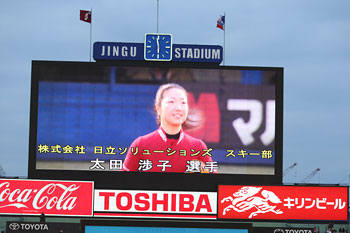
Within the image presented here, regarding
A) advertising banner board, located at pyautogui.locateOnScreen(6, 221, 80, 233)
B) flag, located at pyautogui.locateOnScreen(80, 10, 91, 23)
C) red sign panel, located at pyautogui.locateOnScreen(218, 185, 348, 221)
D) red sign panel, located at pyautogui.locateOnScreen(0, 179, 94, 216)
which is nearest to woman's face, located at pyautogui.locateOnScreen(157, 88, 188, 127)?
red sign panel, located at pyautogui.locateOnScreen(218, 185, 348, 221)

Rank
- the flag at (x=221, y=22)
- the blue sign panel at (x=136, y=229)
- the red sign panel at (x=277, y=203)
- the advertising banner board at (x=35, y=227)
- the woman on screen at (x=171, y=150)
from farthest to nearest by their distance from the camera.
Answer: the flag at (x=221, y=22)
the red sign panel at (x=277, y=203)
the woman on screen at (x=171, y=150)
the advertising banner board at (x=35, y=227)
the blue sign panel at (x=136, y=229)

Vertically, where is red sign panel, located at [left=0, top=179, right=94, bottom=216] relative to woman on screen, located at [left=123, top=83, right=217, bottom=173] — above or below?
below

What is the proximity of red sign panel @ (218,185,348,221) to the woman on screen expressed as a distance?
91.5 inches

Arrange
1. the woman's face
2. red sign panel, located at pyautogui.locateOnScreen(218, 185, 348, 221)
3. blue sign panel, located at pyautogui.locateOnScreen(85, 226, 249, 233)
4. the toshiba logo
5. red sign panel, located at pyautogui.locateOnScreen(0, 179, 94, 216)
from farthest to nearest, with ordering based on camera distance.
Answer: red sign panel, located at pyautogui.locateOnScreen(218, 185, 348, 221), red sign panel, located at pyautogui.locateOnScreen(0, 179, 94, 216), the toshiba logo, the woman's face, blue sign panel, located at pyautogui.locateOnScreen(85, 226, 249, 233)

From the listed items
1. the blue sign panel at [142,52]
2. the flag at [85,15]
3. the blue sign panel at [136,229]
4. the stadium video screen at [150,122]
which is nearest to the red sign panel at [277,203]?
the stadium video screen at [150,122]

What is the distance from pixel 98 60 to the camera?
160 feet

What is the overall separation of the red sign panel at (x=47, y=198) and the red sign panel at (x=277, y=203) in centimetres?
864

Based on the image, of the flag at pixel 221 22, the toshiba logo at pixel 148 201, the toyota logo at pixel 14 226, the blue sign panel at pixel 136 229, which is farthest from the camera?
the flag at pixel 221 22

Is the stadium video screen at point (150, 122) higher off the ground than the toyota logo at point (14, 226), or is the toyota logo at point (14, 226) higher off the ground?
the stadium video screen at point (150, 122)

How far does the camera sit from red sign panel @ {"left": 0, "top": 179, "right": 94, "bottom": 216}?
159 feet

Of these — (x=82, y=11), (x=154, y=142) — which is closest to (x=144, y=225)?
(x=154, y=142)

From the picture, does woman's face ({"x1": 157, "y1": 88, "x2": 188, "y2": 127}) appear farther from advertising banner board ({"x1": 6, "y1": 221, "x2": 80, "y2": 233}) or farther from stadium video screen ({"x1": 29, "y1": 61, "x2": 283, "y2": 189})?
advertising banner board ({"x1": 6, "y1": 221, "x2": 80, "y2": 233})

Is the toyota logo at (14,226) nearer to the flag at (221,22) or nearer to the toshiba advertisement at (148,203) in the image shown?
the toshiba advertisement at (148,203)

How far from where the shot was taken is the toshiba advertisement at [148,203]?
158 feet
